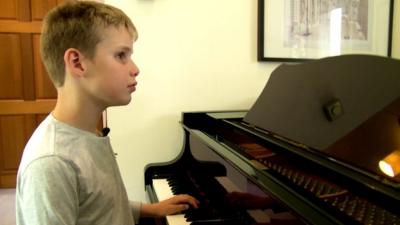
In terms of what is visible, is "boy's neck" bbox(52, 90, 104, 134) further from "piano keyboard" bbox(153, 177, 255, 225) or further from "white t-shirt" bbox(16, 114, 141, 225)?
"piano keyboard" bbox(153, 177, 255, 225)

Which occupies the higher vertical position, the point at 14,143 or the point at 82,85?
the point at 82,85

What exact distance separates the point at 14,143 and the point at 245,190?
3.07 metres

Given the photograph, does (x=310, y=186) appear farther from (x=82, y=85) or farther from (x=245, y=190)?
(x=82, y=85)

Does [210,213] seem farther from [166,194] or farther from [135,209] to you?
[166,194]

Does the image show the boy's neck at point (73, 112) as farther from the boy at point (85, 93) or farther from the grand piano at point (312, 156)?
the grand piano at point (312, 156)

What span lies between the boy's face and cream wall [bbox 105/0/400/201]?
42.8 inches

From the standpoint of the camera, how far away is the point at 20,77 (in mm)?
3285

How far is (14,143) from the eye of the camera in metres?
3.37

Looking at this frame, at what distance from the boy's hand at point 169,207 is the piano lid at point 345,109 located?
42cm

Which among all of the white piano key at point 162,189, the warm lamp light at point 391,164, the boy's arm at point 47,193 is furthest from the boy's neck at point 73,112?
the warm lamp light at point 391,164

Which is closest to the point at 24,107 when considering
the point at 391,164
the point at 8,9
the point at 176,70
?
the point at 8,9

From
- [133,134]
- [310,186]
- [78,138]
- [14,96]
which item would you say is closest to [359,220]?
[310,186]

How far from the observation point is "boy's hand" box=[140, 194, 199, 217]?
1211mm

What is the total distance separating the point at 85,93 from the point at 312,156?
676 millimetres
